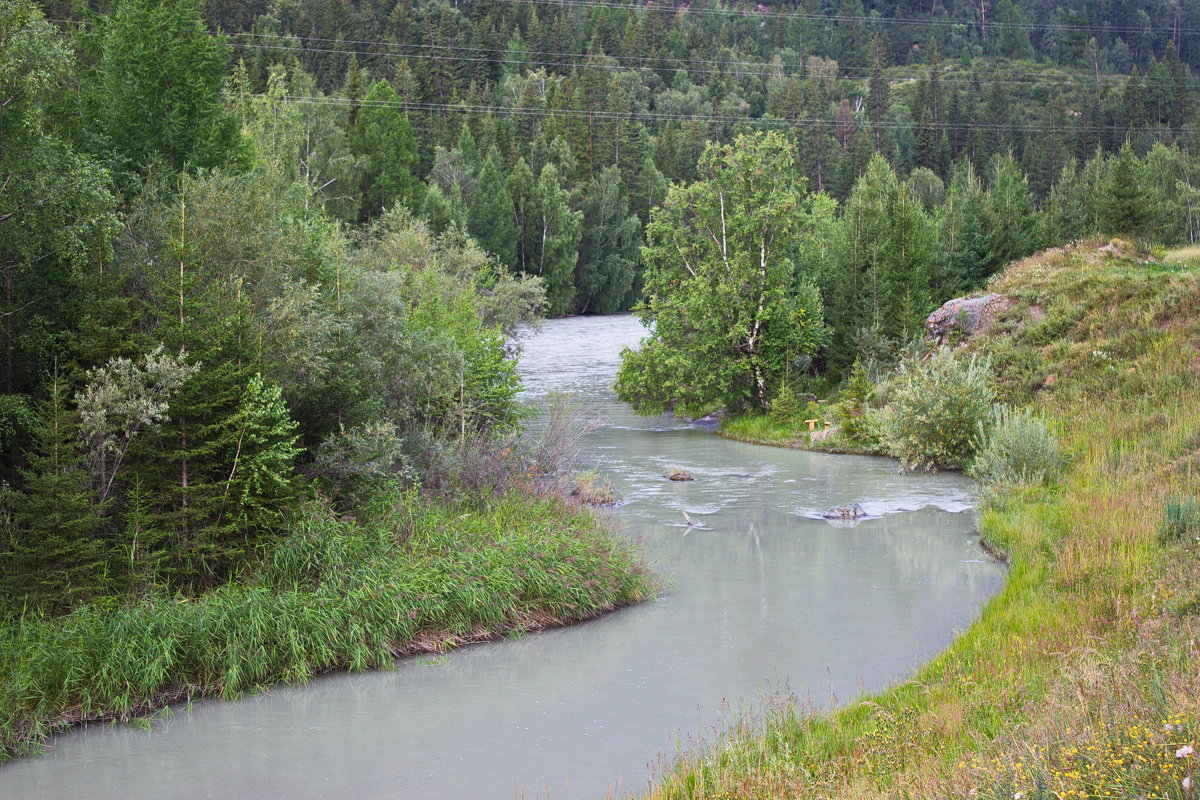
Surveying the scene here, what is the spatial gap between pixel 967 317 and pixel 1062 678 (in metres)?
26.1

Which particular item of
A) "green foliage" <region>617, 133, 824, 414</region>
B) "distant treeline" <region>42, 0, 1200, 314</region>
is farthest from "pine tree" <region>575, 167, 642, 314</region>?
"green foliage" <region>617, 133, 824, 414</region>

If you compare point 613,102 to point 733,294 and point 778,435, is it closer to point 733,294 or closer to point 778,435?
point 733,294

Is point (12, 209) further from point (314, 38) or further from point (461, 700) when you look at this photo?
point (314, 38)

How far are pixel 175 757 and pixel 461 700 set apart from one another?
3.05 m

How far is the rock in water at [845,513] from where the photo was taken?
22.4m

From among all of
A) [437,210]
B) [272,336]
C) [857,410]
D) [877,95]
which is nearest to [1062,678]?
[272,336]

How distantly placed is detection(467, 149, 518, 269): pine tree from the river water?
52.8 metres

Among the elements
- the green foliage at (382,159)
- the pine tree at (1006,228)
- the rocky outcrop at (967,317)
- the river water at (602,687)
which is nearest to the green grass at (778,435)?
the rocky outcrop at (967,317)

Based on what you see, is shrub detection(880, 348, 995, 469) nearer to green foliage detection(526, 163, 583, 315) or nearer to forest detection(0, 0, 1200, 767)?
forest detection(0, 0, 1200, 767)

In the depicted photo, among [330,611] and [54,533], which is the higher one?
[54,533]

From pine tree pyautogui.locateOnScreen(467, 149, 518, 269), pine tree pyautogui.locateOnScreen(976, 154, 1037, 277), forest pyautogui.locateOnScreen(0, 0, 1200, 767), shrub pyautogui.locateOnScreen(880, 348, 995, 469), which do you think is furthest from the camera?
pine tree pyautogui.locateOnScreen(467, 149, 518, 269)

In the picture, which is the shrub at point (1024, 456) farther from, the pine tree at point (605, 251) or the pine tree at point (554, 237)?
the pine tree at point (605, 251)

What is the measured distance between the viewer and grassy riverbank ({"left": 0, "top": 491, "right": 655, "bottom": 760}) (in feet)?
37.9

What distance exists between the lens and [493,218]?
241 feet
